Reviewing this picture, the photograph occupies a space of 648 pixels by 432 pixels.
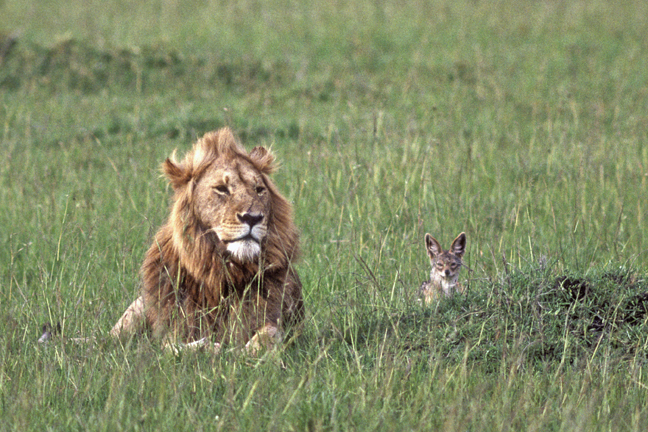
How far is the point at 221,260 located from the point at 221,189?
37 centimetres

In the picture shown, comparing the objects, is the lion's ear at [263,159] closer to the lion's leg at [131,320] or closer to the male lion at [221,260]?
the male lion at [221,260]

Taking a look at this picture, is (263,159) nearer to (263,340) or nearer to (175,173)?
(175,173)

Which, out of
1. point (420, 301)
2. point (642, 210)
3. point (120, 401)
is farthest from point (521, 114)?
point (120, 401)

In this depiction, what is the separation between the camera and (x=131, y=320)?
15.0 ft

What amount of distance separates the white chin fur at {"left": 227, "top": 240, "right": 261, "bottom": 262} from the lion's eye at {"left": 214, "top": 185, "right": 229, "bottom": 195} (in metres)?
0.29

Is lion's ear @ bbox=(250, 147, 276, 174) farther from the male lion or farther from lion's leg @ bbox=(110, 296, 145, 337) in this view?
lion's leg @ bbox=(110, 296, 145, 337)

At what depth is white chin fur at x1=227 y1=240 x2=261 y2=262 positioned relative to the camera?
427 cm

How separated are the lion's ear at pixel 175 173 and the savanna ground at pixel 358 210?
48 cm

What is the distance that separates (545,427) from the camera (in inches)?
139

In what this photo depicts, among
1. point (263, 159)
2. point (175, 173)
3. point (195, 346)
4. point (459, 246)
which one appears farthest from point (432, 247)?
point (195, 346)

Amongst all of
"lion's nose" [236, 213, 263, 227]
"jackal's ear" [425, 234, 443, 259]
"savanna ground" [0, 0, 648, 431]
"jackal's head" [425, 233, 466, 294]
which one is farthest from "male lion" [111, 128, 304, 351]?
"jackal's ear" [425, 234, 443, 259]

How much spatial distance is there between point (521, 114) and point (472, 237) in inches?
228

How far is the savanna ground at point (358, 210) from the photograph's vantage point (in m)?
3.75

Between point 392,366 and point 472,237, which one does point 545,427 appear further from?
point 472,237
